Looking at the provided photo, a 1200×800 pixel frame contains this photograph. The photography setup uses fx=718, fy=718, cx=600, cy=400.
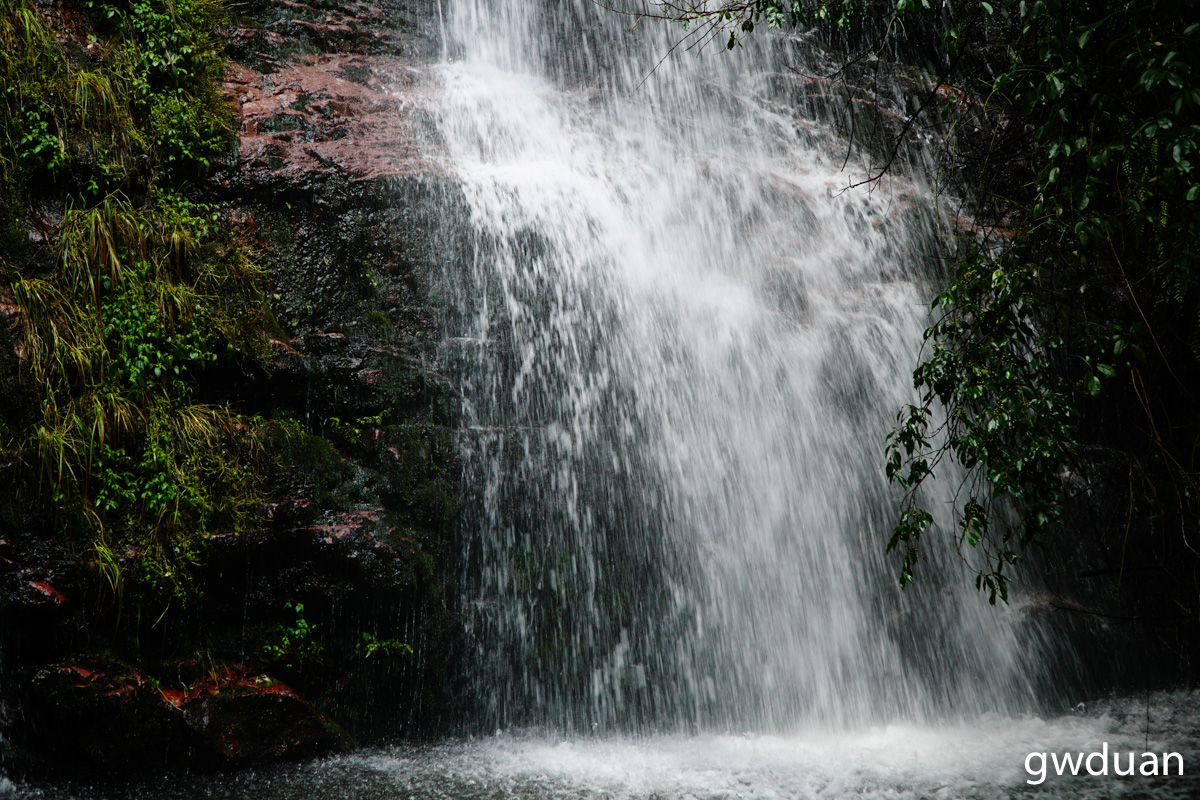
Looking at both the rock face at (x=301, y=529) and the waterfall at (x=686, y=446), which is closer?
the rock face at (x=301, y=529)

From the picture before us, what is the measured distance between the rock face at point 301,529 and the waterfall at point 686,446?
43 cm

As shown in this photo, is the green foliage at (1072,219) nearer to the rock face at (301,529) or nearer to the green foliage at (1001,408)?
the green foliage at (1001,408)

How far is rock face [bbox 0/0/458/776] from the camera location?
411cm

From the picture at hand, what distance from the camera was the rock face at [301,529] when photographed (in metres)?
4.11

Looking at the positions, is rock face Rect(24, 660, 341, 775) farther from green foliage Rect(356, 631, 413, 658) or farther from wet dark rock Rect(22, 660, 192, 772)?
green foliage Rect(356, 631, 413, 658)

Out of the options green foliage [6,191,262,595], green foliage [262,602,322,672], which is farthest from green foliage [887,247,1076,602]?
green foliage [6,191,262,595]

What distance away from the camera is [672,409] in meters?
6.36

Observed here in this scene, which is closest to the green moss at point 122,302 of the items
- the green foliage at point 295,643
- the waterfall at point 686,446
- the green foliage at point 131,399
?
the green foliage at point 131,399

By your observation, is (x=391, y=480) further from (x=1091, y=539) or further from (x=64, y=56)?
(x=1091, y=539)

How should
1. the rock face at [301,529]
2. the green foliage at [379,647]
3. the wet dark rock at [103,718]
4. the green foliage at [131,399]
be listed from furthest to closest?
the green foliage at [379,647] → the green foliage at [131,399] → the rock face at [301,529] → the wet dark rock at [103,718]

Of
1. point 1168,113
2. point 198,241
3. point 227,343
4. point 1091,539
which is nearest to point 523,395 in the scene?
point 227,343

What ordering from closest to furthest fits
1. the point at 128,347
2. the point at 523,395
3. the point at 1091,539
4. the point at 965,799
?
the point at 965,799
the point at 128,347
the point at 523,395
the point at 1091,539

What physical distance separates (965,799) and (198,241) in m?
6.24

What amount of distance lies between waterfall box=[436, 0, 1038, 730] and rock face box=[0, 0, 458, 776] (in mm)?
433
